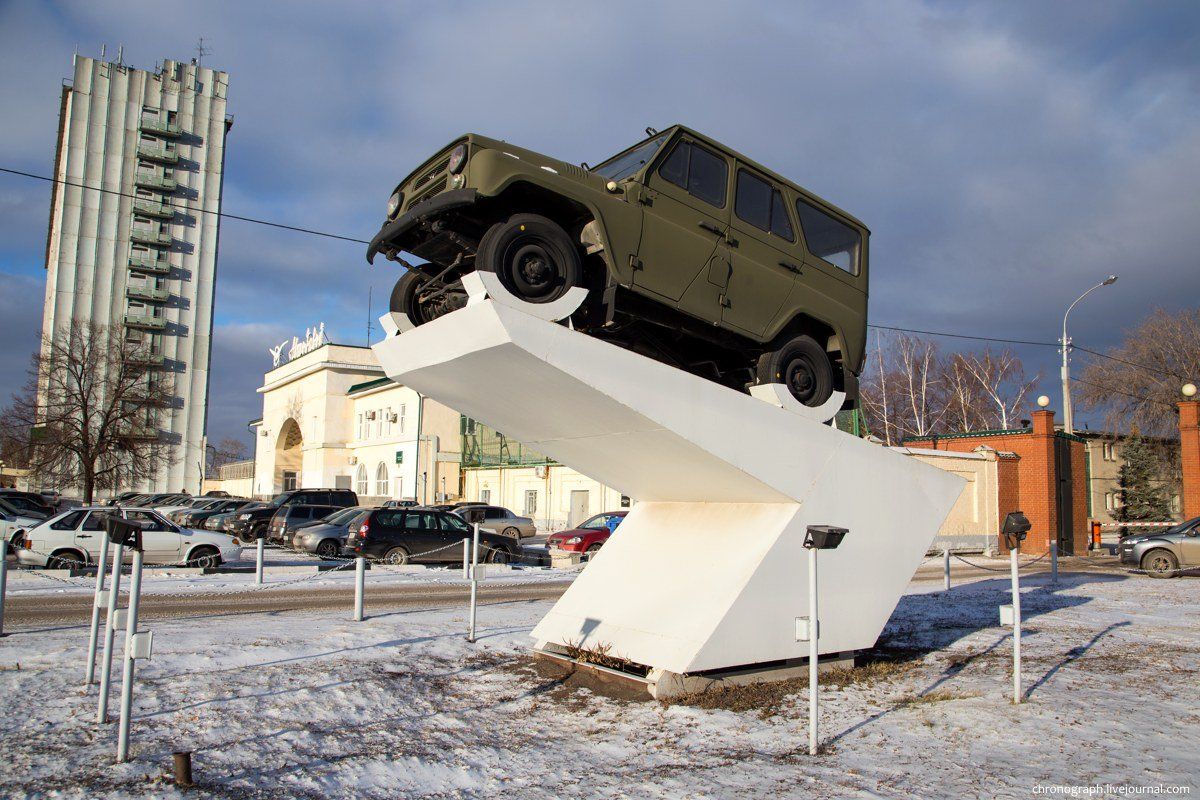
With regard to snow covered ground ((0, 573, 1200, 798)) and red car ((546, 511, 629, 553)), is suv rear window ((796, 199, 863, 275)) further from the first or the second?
red car ((546, 511, 629, 553))

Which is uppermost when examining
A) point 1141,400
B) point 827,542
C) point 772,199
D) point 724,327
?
point 1141,400

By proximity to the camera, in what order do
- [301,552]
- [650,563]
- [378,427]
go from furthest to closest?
1. [378,427]
2. [301,552]
3. [650,563]

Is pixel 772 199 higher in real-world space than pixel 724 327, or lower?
higher

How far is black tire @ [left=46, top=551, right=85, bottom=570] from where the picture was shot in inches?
704

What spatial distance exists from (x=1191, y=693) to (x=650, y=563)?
198 inches

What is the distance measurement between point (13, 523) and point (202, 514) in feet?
37.9

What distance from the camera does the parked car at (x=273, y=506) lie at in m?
29.2

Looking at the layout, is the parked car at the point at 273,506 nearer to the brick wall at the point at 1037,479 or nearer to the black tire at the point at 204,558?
the black tire at the point at 204,558

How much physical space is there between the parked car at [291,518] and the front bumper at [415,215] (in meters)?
20.4

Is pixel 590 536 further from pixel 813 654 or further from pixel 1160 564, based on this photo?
pixel 813 654

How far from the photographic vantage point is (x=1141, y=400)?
4584cm

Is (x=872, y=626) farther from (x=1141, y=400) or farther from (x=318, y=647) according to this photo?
(x=1141, y=400)

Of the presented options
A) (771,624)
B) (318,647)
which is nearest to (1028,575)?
(771,624)

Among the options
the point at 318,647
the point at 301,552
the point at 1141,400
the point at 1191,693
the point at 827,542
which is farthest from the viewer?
the point at 1141,400
